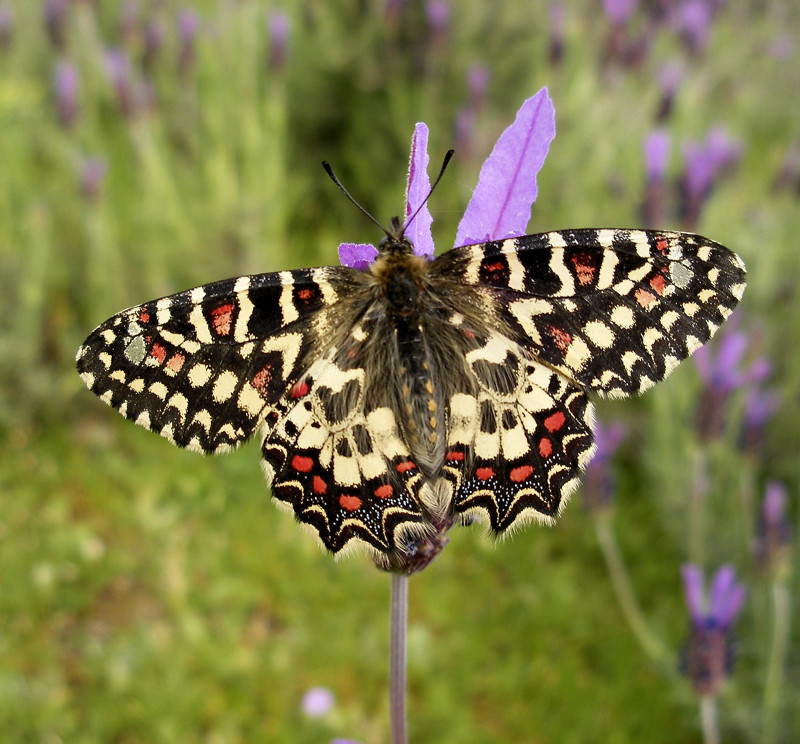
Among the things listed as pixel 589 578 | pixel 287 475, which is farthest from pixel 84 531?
pixel 287 475

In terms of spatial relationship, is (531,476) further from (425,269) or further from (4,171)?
(4,171)

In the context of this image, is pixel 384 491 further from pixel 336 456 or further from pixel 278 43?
pixel 278 43

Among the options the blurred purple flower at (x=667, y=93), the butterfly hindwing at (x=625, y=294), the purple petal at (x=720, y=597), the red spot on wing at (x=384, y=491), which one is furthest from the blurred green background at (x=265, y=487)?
the red spot on wing at (x=384, y=491)

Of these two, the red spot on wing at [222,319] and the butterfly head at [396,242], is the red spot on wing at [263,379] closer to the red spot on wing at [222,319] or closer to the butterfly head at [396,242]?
the red spot on wing at [222,319]

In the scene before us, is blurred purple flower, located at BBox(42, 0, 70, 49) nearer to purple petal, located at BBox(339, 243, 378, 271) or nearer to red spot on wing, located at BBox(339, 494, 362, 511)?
purple petal, located at BBox(339, 243, 378, 271)

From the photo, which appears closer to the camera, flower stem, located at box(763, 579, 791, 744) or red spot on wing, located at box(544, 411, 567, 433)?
red spot on wing, located at box(544, 411, 567, 433)

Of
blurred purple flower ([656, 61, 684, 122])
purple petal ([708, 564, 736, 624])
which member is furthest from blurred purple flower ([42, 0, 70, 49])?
purple petal ([708, 564, 736, 624])
